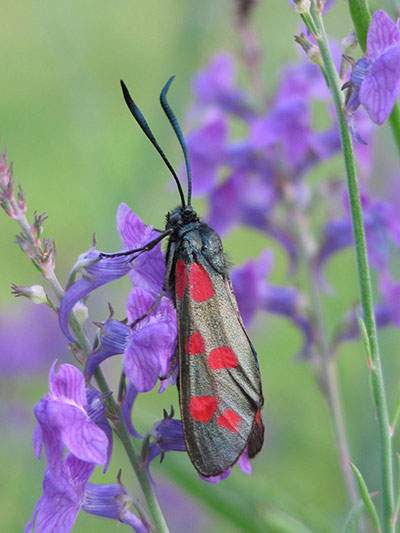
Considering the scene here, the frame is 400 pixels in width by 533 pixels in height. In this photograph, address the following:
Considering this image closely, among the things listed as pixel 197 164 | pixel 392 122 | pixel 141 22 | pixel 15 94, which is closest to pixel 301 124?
pixel 197 164

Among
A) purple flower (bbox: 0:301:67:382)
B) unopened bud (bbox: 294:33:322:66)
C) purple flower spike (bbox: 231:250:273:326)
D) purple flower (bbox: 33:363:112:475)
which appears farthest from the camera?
purple flower (bbox: 0:301:67:382)

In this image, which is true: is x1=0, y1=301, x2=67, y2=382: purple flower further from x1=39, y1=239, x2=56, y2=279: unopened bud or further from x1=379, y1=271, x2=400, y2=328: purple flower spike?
x1=39, y1=239, x2=56, y2=279: unopened bud

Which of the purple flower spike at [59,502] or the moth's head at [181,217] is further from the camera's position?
the moth's head at [181,217]

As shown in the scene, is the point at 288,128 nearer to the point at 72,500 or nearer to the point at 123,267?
the point at 123,267

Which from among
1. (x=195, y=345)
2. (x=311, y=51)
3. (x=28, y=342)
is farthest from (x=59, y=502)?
(x=28, y=342)

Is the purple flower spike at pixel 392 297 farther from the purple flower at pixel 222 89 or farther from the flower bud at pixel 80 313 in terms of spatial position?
the flower bud at pixel 80 313

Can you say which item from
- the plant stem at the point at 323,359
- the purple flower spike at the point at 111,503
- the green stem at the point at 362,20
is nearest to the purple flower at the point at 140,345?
the purple flower spike at the point at 111,503

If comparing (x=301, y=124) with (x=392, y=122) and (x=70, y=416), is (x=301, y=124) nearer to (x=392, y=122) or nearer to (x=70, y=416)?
(x=392, y=122)

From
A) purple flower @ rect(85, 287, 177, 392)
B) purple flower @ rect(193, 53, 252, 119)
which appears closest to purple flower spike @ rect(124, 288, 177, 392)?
purple flower @ rect(85, 287, 177, 392)
